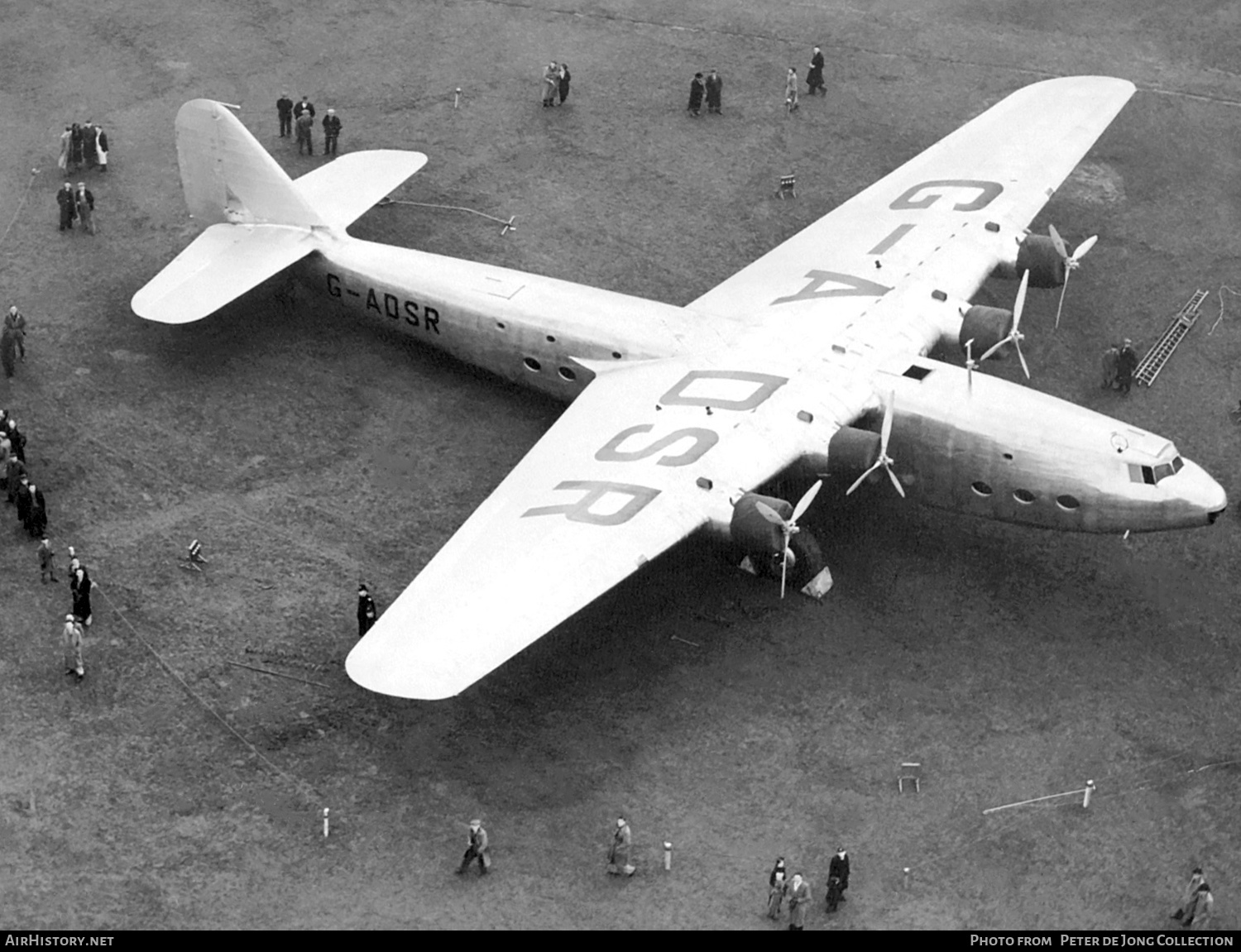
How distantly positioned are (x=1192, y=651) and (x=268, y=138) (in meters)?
31.5

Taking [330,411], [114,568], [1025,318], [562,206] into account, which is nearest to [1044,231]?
[1025,318]

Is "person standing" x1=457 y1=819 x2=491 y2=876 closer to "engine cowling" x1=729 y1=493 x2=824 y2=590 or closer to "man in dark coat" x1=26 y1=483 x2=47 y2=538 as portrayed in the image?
"engine cowling" x1=729 y1=493 x2=824 y2=590

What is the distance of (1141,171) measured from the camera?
56156 mm

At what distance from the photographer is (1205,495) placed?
125 ft

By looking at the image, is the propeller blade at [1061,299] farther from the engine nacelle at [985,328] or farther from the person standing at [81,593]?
the person standing at [81,593]

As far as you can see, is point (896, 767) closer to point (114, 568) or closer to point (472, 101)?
point (114, 568)

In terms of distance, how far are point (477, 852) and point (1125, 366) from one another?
73.3ft

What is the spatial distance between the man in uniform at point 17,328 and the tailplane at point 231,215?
2.87 metres

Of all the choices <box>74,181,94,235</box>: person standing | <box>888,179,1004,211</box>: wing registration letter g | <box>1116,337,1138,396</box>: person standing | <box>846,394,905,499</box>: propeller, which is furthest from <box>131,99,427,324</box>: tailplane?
<box>1116,337,1138,396</box>: person standing

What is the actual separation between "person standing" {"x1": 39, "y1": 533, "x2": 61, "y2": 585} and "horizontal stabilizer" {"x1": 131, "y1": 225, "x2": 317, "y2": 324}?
7309 mm

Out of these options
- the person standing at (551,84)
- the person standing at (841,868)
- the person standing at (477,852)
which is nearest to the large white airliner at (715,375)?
the person standing at (477,852)

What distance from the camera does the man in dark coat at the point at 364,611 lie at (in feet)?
126

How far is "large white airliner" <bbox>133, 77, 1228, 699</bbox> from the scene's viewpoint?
36.8 meters

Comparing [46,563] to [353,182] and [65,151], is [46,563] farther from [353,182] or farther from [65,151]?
[65,151]
